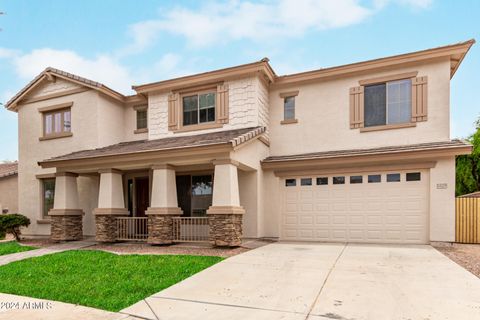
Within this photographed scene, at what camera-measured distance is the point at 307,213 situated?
11.7 m

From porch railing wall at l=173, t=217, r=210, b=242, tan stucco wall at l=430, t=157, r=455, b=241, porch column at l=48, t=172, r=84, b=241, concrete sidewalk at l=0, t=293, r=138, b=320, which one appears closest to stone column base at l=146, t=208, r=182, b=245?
porch railing wall at l=173, t=217, r=210, b=242

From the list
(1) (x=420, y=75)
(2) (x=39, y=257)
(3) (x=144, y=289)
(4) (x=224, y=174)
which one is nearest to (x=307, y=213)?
(4) (x=224, y=174)

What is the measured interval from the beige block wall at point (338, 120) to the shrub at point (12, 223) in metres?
11.6

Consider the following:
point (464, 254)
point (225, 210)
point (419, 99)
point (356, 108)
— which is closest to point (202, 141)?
point (225, 210)

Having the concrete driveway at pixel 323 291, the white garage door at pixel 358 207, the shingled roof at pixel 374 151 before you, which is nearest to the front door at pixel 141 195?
the shingled roof at pixel 374 151

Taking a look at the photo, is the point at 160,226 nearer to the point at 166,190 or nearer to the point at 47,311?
the point at 166,190

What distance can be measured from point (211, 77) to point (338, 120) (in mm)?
5430

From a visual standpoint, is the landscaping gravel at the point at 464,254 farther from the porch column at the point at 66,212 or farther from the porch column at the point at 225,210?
the porch column at the point at 66,212

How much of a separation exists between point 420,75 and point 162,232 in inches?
425

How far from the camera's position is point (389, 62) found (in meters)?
11.1

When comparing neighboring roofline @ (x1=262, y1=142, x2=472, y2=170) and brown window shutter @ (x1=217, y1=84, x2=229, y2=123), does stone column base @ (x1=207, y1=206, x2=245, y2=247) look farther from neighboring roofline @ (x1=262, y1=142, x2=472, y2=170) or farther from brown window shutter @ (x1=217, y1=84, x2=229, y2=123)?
brown window shutter @ (x1=217, y1=84, x2=229, y2=123)

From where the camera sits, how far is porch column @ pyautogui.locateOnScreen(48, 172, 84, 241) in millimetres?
12188

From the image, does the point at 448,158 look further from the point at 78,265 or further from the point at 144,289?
the point at 78,265

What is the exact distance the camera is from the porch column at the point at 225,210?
31.2 feet
